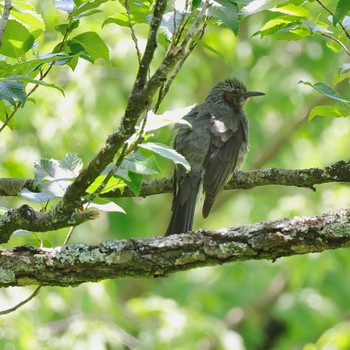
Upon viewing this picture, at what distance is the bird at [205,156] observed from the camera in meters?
6.44

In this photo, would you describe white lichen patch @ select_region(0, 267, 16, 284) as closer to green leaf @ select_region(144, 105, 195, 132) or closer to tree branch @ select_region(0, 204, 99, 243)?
tree branch @ select_region(0, 204, 99, 243)

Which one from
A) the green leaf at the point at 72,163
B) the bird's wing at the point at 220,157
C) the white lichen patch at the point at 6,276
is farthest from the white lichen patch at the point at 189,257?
the bird's wing at the point at 220,157

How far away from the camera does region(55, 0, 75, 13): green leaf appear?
11.6 ft

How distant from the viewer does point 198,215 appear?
47.5ft

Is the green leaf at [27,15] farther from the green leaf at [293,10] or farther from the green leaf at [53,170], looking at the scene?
the green leaf at [293,10]

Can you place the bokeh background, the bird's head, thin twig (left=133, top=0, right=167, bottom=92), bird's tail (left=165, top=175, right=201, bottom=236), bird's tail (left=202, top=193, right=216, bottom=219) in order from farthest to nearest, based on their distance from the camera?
the bokeh background → the bird's head → bird's tail (left=202, top=193, right=216, bottom=219) → bird's tail (left=165, top=175, right=201, bottom=236) → thin twig (left=133, top=0, right=167, bottom=92)

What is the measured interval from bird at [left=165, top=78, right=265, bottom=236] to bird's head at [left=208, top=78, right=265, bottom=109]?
36 centimetres

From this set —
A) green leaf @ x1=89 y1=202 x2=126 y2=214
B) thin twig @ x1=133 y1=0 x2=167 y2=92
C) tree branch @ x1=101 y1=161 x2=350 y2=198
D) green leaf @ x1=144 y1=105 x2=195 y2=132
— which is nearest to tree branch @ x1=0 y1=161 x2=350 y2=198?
tree branch @ x1=101 y1=161 x2=350 y2=198

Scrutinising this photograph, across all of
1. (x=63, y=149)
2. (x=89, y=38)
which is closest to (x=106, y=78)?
(x=63, y=149)

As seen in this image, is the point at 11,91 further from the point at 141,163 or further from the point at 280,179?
the point at 280,179

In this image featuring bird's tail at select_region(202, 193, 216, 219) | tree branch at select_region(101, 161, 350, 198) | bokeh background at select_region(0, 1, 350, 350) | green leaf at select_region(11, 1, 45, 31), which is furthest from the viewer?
bokeh background at select_region(0, 1, 350, 350)

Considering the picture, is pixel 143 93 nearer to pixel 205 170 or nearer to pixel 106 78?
pixel 205 170

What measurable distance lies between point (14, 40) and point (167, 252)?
1.11 meters

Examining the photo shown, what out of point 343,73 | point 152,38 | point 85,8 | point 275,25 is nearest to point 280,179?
point 343,73
